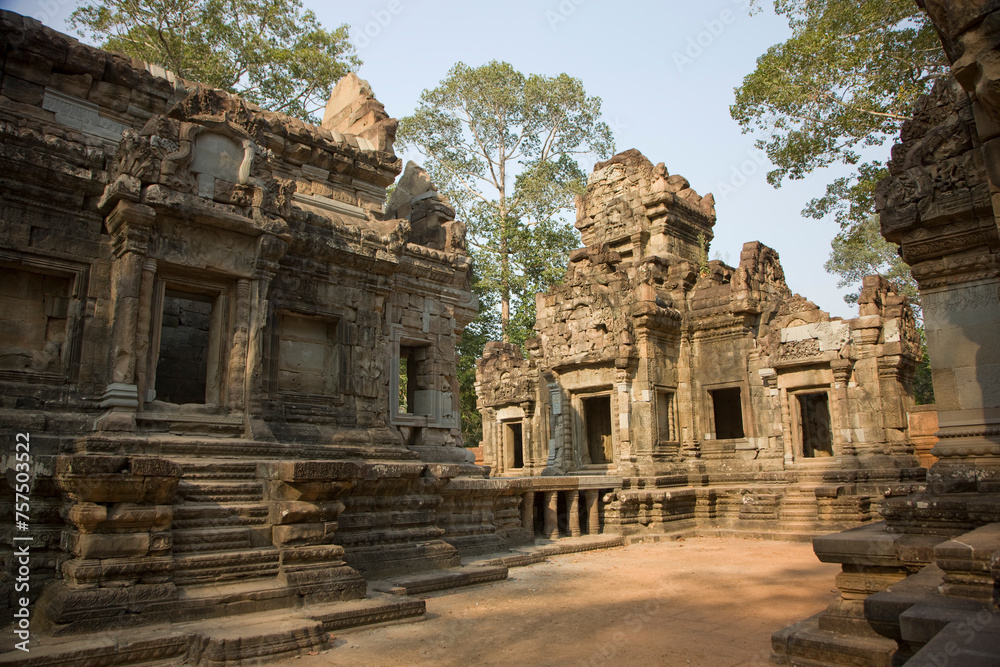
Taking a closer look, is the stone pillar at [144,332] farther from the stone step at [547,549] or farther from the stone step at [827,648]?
the stone step at [827,648]

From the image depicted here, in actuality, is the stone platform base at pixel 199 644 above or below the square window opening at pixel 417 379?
below

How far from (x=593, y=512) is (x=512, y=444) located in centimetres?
677

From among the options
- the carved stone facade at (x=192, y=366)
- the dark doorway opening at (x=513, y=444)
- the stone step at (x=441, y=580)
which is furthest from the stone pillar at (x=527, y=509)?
the dark doorway opening at (x=513, y=444)

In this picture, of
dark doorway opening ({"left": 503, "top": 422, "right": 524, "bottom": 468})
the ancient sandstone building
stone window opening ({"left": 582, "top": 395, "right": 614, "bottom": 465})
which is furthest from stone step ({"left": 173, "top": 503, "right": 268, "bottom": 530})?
dark doorway opening ({"left": 503, "top": 422, "right": 524, "bottom": 468})

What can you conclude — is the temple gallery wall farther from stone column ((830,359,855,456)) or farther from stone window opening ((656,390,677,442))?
stone window opening ((656,390,677,442))

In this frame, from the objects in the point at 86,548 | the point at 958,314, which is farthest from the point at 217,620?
the point at 958,314

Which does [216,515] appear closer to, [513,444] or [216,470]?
[216,470]

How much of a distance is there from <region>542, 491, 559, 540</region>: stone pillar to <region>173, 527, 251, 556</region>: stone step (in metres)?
7.00

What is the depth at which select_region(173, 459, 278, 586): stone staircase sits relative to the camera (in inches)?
231

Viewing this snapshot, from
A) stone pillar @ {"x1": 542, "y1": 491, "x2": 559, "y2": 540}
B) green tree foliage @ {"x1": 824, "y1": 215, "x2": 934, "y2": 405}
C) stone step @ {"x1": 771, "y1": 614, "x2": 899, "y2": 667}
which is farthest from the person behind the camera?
green tree foliage @ {"x1": 824, "y1": 215, "x2": 934, "y2": 405}

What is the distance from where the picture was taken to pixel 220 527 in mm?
6262

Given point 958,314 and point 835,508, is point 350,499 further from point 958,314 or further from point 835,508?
point 835,508

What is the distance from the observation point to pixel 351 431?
8.66 metres

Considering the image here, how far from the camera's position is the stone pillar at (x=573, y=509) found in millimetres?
12773
